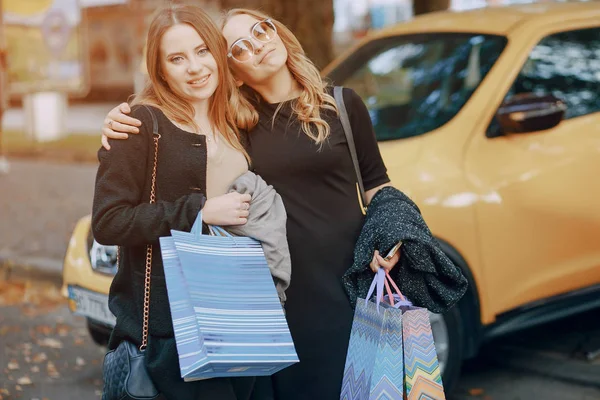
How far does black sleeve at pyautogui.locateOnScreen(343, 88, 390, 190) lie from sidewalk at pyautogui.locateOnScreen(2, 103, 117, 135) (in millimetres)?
13785

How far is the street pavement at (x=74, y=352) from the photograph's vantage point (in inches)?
179

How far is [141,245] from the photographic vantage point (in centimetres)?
240

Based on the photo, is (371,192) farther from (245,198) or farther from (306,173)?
(245,198)

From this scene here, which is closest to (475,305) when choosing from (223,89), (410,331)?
(410,331)

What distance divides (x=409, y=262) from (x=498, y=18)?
257 centimetres

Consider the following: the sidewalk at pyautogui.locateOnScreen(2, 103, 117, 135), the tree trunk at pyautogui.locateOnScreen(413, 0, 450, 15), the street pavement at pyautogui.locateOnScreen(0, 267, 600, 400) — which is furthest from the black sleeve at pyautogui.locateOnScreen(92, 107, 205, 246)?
the sidewalk at pyautogui.locateOnScreen(2, 103, 117, 135)

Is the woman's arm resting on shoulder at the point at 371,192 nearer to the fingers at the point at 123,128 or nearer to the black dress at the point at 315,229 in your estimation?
the black dress at the point at 315,229

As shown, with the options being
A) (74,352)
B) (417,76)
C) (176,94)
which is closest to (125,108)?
(176,94)

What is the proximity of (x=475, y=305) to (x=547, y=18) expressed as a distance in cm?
164

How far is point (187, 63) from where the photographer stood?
2.42 metres

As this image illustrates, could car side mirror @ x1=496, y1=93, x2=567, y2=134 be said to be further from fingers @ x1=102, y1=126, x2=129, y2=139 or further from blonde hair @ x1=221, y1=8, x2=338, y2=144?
fingers @ x1=102, y1=126, x2=129, y2=139

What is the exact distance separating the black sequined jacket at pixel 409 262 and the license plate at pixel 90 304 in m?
1.84

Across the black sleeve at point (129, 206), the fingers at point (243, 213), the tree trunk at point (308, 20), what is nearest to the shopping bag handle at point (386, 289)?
the fingers at point (243, 213)

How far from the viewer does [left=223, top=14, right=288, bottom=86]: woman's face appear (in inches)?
104
